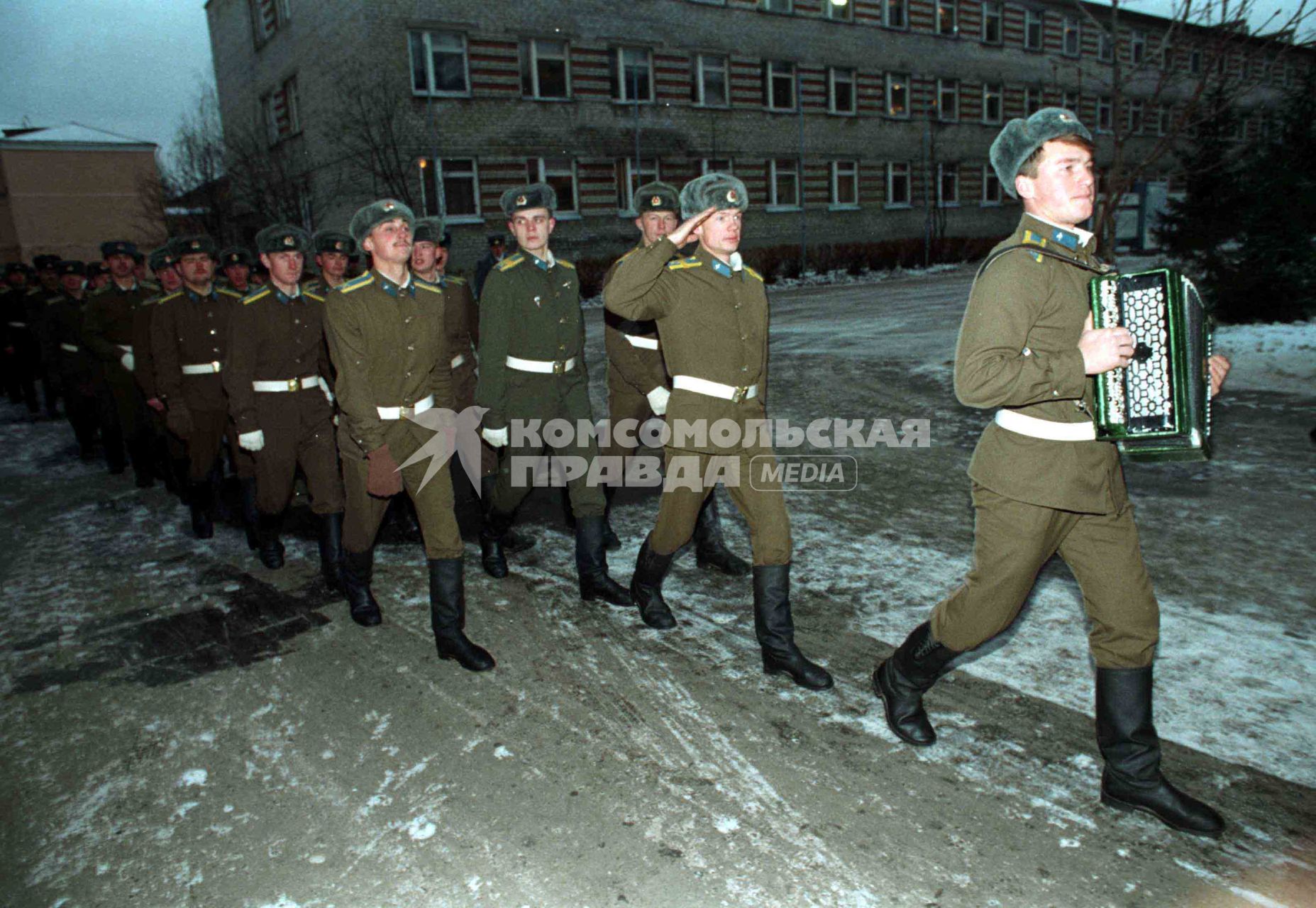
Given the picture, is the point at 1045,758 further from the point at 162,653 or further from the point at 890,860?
the point at 162,653

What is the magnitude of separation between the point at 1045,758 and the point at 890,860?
0.88 metres

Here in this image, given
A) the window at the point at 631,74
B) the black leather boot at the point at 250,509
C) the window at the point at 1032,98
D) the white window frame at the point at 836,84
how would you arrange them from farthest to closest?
the window at the point at 1032,98
the white window frame at the point at 836,84
the window at the point at 631,74
the black leather boot at the point at 250,509

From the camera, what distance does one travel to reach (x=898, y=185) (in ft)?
120

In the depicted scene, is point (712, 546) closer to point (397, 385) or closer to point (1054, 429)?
point (397, 385)

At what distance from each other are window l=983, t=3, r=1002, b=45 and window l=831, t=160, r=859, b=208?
9.92 meters

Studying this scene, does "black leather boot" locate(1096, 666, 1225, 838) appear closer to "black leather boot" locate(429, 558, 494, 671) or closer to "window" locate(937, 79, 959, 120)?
"black leather boot" locate(429, 558, 494, 671)

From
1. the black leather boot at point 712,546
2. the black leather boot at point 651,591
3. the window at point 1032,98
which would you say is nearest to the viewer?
the black leather boot at point 651,591

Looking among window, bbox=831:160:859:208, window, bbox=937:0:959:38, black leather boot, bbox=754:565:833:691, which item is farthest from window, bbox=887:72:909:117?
black leather boot, bbox=754:565:833:691

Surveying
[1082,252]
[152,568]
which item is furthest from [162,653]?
[1082,252]

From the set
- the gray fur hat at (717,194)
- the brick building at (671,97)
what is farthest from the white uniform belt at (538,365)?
the brick building at (671,97)

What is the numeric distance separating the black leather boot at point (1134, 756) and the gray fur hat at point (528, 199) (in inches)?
146

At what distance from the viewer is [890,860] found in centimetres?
272

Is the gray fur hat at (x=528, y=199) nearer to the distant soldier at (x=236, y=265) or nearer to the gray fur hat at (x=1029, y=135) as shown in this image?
the gray fur hat at (x=1029, y=135)

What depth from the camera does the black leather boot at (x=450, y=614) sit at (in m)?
4.24
